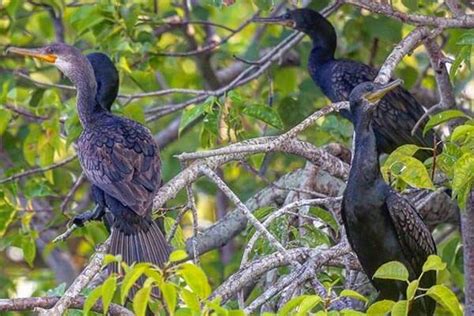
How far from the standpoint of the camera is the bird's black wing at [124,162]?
5.25 m

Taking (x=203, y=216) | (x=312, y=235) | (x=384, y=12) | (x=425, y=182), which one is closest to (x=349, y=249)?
(x=312, y=235)

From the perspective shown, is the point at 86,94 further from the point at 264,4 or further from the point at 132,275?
the point at 132,275

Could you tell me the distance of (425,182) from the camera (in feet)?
14.7

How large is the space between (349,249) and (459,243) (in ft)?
4.63

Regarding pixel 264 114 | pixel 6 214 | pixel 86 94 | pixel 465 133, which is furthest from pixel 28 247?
pixel 465 133

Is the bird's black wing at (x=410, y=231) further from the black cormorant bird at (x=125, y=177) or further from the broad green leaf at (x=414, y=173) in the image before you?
the black cormorant bird at (x=125, y=177)

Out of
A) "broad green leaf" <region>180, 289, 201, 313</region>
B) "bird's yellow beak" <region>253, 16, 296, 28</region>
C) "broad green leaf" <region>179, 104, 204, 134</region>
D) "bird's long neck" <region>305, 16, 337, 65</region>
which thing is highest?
"bird's yellow beak" <region>253, 16, 296, 28</region>

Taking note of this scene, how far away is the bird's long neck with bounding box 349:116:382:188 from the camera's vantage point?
4910mm

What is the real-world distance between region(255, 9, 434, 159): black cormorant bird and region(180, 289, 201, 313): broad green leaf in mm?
3429

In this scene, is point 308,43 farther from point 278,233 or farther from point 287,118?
point 278,233

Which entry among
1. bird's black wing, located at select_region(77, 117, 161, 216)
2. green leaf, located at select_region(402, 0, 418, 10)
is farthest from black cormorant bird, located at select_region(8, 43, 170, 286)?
green leaf, located at select_region(402, 0, 418, 10)

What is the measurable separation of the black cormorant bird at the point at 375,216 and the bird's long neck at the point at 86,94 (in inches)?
62.6

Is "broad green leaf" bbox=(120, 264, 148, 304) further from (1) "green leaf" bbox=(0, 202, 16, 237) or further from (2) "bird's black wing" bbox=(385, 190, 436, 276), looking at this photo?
(1) "green leaf" bbox=(0, 202, 16, 237)

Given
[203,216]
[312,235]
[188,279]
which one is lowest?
[203,216]
